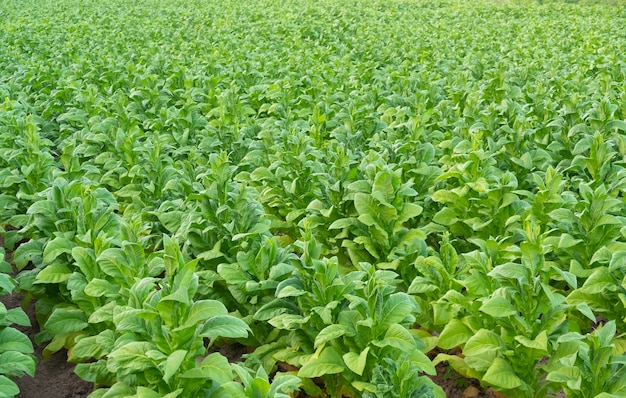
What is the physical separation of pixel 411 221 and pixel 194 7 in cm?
1995

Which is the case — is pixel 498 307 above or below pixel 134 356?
below

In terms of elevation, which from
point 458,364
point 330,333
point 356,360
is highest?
point 330,333

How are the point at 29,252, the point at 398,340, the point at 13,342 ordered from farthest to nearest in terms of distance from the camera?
the point at 29,252 < the point at 13,342 < the point at 398,340

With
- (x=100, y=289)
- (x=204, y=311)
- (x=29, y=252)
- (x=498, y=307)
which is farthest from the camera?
(x=29, y=252)

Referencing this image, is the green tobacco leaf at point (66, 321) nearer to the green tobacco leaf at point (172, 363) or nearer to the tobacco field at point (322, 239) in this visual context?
the tobacco field at point (322, 239)

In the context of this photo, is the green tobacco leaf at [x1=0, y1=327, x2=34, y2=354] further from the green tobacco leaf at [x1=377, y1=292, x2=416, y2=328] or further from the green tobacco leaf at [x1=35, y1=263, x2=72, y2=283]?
the green tobacco leaf at [x1=377, y1=292, x2=416, y2=328]

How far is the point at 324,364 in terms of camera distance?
12.1 feet

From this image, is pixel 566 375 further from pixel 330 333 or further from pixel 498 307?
A: pixel 330 333

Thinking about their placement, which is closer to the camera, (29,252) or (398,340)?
(398,340)

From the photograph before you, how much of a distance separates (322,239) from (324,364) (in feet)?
6.80

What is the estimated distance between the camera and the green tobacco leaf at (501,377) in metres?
3.62

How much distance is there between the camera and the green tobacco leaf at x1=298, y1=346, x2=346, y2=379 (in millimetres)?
3633

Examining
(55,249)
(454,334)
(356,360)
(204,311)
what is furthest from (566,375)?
(55,249)

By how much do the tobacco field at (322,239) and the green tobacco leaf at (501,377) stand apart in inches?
0.5
